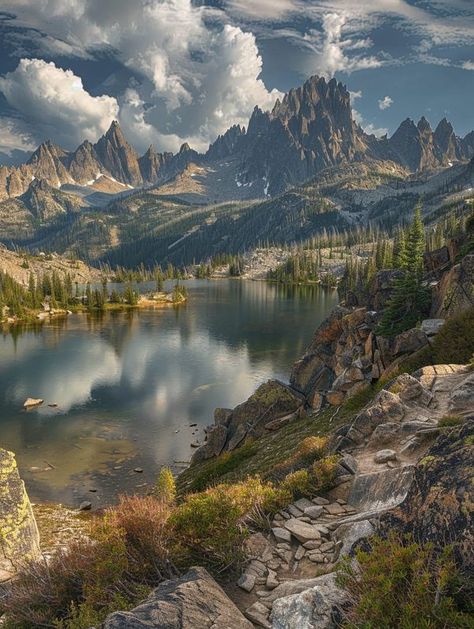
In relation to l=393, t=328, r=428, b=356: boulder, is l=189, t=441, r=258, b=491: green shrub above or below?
below

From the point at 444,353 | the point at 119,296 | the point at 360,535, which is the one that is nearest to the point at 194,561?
the point at 360,535

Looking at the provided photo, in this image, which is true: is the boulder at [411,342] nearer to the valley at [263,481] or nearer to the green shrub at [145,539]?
the valley at [263,481]

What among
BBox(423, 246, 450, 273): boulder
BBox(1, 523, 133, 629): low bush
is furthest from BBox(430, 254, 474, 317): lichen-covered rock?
BBox(1, 523, 133, 629): low bush

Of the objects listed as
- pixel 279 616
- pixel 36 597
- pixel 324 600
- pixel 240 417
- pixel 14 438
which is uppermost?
pixel 324 600

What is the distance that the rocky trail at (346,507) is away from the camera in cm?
866

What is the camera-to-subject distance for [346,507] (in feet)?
44.1

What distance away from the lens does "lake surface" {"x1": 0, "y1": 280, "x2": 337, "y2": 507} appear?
48.2 metres

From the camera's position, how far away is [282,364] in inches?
3297

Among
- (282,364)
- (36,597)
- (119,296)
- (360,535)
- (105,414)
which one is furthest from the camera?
(119,296)

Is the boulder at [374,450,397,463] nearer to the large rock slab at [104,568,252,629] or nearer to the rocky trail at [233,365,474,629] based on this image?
the rocky trail at [233,365,474,629]

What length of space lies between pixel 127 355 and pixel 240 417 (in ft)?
179

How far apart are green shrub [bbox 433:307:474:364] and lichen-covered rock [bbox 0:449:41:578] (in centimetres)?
2529

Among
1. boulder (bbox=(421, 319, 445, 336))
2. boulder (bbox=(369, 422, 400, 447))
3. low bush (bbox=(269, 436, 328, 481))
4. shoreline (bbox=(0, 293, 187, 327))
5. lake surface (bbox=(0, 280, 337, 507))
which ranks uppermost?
boulder (bbox=(421, 319, 445, 336))

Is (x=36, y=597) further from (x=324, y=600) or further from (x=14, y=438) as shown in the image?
(x=14, y=438)
